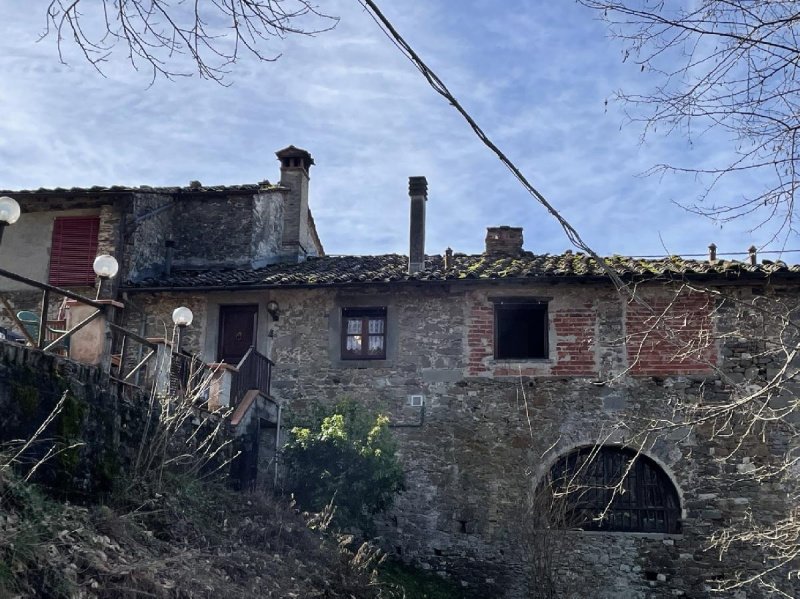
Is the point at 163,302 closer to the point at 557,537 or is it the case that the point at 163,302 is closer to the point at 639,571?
the point at 557,537

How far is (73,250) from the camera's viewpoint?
17531 mm

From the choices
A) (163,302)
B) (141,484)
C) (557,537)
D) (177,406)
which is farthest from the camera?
(163,302)

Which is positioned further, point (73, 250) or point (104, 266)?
point (73, 250)

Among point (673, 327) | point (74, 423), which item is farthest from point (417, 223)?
point (74, 423)

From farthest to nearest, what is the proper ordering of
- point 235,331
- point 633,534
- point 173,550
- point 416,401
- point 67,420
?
point 235,331, point 416,401, point 633,534, point 67,420, point 173,550

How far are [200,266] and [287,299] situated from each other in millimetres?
2494

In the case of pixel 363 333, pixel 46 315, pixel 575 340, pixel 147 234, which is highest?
pixel 147 234

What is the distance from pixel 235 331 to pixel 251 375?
1734mm

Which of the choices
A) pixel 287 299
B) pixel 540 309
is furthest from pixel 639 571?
pixel 287 299

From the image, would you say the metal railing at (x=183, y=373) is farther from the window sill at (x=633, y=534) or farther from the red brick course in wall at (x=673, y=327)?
the red brick course in wall at (x=673, y=327)

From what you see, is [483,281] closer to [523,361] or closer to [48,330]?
[523,361]

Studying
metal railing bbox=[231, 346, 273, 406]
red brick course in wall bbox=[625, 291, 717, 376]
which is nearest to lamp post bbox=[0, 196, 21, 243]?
metal railing bbox=[231, 346, 273, 406]

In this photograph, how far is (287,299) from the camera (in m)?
16.7

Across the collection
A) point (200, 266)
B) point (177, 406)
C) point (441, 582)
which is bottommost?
point (441, 582)
